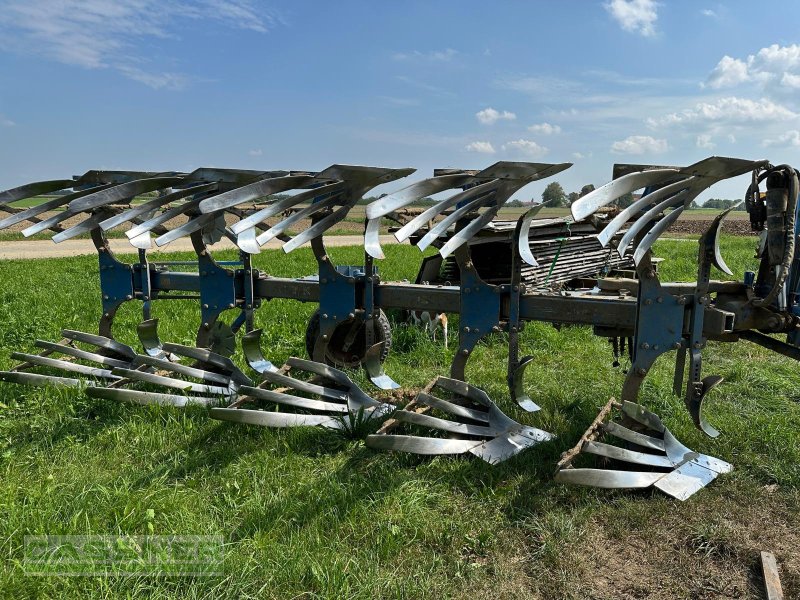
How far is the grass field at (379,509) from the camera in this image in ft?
8.04

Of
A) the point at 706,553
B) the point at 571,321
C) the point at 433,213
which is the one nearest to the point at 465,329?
the point at 571,321

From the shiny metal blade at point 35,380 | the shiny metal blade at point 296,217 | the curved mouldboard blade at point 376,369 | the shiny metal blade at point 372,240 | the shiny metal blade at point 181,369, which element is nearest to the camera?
the shiny metal blade at point 296,217

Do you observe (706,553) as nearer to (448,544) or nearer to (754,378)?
(448,544)

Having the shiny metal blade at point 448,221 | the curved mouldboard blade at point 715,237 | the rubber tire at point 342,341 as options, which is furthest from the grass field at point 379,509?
the shiny metal blade at point 448,221

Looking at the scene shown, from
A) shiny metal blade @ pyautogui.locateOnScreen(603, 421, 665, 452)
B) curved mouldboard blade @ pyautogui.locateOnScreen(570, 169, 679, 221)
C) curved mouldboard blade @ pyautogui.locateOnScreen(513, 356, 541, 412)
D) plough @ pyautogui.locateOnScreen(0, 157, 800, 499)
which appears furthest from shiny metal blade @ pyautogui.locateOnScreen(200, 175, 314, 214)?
shiny metal blade @ pyautogui.locateOnScreen(603, 421, 665, 452)

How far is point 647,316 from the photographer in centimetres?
318

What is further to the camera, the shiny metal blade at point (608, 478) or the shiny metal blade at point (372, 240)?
the shiny metal blade at point (372, 240)

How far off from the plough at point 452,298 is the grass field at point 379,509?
171 mm

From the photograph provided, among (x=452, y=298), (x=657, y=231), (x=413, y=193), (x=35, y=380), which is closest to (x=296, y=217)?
(x=413, y=193)

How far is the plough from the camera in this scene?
117 inches

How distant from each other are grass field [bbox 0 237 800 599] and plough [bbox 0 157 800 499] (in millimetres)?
171

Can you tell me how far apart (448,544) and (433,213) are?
1.52m

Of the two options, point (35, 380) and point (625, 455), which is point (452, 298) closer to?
point (625, 455)

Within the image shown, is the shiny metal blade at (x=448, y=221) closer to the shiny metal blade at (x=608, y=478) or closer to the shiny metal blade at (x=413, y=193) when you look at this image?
the shiny metal blade at (x=413, y=193)
